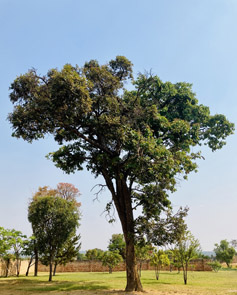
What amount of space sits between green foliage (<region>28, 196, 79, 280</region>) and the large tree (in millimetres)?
6703

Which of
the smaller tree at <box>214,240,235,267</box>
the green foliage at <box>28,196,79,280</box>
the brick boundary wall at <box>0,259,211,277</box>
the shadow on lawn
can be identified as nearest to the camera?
the shadow on lawn

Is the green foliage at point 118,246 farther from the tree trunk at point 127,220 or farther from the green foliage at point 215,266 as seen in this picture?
the tree trunk at point 127,220

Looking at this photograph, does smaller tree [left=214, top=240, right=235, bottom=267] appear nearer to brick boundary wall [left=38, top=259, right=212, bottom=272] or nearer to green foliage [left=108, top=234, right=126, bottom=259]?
brick boundary wall [left=38, top=259, right=212, bottom=272]

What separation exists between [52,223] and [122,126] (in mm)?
12202

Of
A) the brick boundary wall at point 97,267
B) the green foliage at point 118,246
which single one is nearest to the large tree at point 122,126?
the green foliage at point 118,246

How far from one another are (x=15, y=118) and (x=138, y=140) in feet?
18.9

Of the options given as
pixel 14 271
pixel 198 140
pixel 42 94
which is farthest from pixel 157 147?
pixel 14 271

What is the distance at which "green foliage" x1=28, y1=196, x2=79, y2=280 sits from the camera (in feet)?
66.3

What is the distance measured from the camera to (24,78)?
39.0 feet

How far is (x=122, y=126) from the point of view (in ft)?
41.2

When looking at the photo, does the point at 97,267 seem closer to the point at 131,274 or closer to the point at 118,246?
the point at 118,246

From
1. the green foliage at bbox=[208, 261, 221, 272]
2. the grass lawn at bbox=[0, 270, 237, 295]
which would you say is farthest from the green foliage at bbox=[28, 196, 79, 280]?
the green foliage at bbox=[208, 261, 221, 272]

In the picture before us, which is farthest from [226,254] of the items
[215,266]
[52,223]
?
[52,223]

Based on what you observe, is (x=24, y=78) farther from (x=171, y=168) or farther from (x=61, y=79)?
(x=171, y=168)
